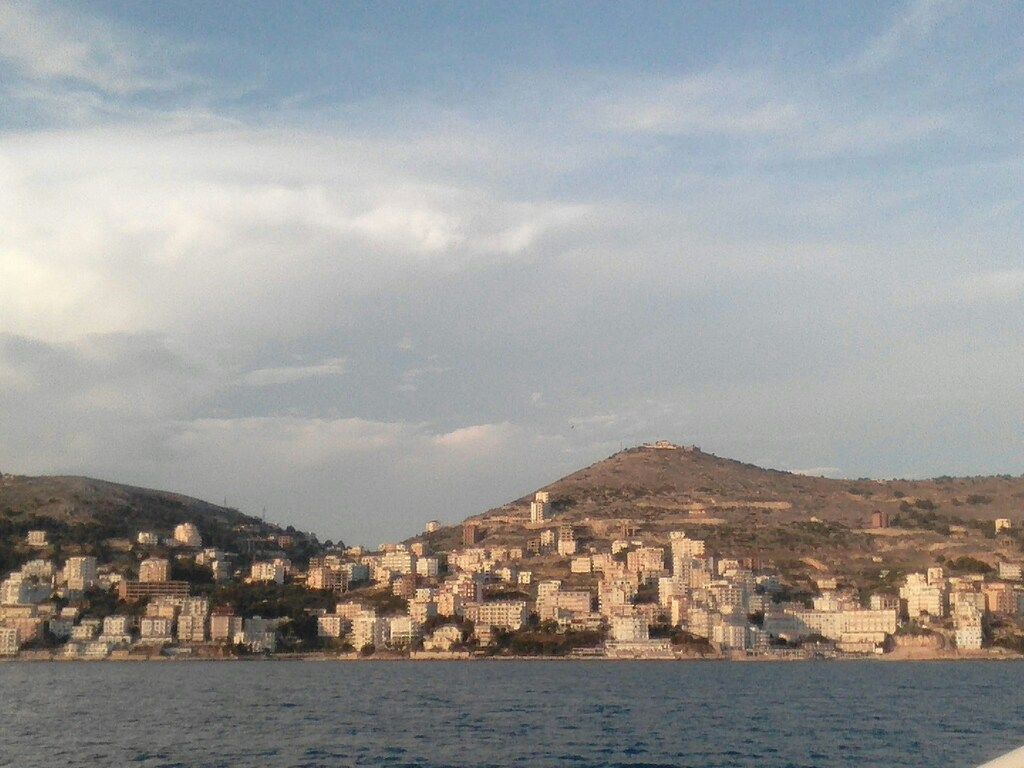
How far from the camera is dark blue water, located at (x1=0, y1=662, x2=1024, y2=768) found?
43.5 meters

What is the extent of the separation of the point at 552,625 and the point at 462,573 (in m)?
32.9

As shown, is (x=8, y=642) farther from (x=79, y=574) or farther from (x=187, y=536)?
(x=187, y=536)

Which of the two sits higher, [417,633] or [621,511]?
[621,511]

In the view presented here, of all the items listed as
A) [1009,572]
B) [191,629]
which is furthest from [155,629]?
[1009,572]

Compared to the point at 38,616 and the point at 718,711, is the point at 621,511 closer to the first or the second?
the point at 38,616

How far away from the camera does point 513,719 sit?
184ft

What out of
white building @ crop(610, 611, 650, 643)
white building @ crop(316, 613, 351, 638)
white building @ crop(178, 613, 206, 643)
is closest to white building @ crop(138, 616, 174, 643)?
white building @ crop(178, 613, 206, 643)

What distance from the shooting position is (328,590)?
16212cm

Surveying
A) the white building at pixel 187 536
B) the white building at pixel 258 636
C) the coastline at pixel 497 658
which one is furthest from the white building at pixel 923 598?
the white building at pixel 187 536

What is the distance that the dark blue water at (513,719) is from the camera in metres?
43.5

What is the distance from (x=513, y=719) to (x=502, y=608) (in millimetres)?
84485

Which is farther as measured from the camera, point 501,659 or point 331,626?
point 331,626

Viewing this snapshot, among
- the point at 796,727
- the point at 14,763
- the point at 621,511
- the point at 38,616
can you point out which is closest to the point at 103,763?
the point at 14,763

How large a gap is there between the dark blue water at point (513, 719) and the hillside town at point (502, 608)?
32.9m
